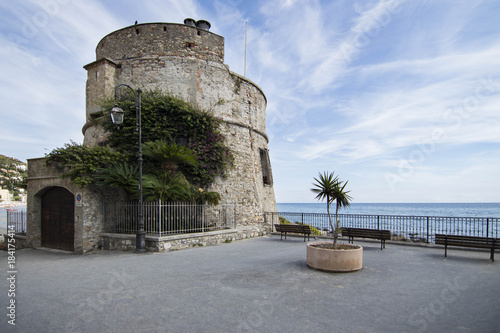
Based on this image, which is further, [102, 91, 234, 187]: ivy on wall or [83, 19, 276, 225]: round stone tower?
[83, 19, 276, 225]: round stone tower

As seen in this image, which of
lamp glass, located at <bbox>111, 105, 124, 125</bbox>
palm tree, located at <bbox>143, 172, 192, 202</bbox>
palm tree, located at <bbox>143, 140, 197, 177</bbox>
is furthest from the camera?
palm tree, located at <bbox>143, 140, 197, 177</bbox>

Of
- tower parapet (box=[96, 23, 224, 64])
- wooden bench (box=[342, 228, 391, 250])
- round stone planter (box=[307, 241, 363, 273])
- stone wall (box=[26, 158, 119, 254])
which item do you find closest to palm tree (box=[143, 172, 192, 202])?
stone wall (box=[26, 158, 119, 254])

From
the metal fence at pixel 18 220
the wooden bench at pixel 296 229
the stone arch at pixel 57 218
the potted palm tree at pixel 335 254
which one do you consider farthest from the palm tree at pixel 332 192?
the metal fence at pixel 18 220

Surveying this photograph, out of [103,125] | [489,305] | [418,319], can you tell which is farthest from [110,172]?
[489,305]

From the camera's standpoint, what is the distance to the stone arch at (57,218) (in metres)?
10.6

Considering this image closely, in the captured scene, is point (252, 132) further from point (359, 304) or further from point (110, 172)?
point (359, 304)

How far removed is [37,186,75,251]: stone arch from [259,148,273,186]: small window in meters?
11.5

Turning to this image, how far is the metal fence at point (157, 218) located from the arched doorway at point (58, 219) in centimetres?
126

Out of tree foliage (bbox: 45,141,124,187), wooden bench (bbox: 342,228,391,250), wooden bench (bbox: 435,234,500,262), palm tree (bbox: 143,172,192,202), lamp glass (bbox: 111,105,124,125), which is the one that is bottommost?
wooden bench (bbox: 342,228,391,250)

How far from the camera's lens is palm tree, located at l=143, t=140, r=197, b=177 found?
1134cm

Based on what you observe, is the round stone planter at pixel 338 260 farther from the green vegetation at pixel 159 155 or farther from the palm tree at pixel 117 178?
the palm tree at pixel 117 178

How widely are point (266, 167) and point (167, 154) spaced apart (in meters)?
9.28

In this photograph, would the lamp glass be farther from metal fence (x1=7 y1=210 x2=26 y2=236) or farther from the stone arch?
metal fence (x1=7 y1=210 x2=26 y2=236)

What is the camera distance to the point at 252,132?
17453 mm
